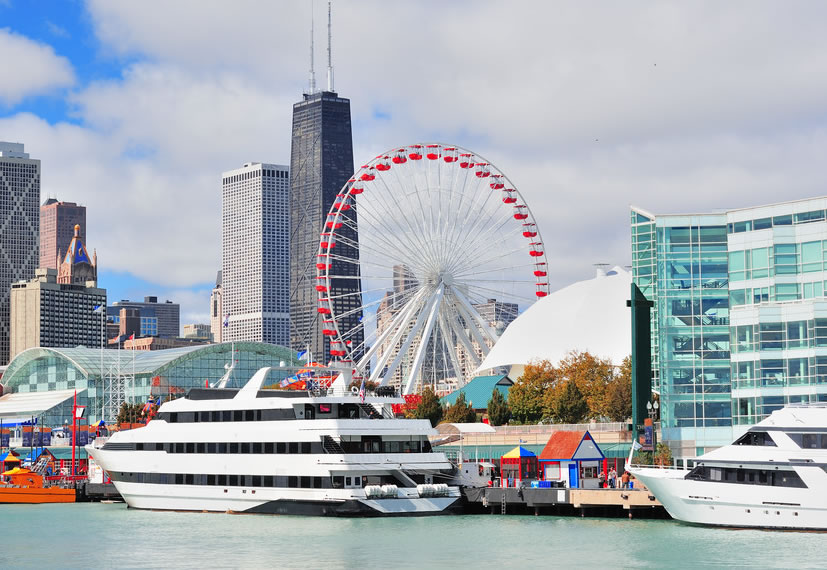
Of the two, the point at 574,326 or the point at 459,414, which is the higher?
the point at 574,326

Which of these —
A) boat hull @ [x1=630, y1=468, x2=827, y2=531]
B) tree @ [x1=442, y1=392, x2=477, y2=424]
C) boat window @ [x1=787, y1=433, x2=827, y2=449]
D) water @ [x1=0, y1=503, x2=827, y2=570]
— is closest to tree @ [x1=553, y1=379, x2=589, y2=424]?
tree @ [x1=442, y1=392, x2=477, y2=424]

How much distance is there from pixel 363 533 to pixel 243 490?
10885 mm

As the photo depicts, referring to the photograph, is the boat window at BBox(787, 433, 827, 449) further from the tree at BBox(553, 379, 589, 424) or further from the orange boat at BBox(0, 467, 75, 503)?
the orange boat at BBox(0, 467, 75, 503)

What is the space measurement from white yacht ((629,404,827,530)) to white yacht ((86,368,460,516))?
12.7 meters

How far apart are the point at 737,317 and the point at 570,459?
14.8m

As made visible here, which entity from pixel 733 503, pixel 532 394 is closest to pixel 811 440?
pixel 733 503

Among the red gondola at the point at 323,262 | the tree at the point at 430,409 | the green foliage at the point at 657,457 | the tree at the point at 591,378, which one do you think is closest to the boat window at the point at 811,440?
the green foliage at the point at 657,457

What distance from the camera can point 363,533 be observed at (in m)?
56.5

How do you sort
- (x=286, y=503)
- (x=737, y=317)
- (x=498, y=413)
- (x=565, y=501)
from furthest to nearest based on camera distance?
(x=498, y=413) < (x=737, y=317) < (x=286, y=503) < (x=565, y=501)

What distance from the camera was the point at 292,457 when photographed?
63281mm

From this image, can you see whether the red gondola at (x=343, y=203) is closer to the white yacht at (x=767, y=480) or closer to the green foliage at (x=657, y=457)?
the green foliage at (x=657, y=457)

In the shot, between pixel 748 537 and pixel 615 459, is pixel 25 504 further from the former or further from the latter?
pixel 748 537

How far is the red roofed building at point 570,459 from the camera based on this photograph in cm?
6750

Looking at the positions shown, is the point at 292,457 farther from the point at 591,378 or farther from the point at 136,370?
the point at 136,370
